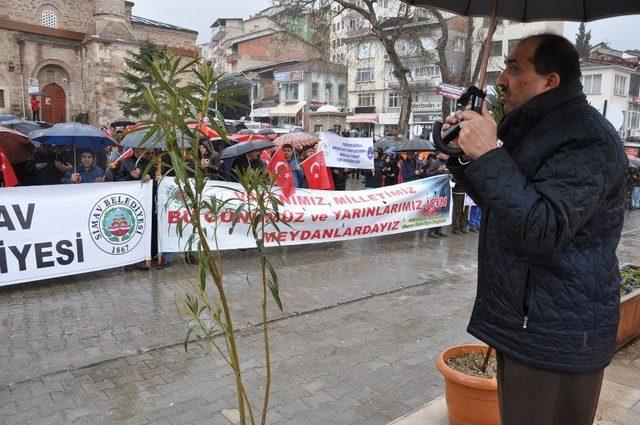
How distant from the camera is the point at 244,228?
8.52 meters

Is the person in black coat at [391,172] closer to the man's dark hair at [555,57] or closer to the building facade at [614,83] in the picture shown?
the man's dark hair at [555,57]

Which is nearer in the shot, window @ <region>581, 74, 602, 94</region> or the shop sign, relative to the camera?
window @ <region>581, 74, 602, 94</region>

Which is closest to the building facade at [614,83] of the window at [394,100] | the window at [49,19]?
the window at [394,100]

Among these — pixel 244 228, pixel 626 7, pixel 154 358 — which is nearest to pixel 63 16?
pixel 244 228

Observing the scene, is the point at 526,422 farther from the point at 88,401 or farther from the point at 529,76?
the point at 88,401

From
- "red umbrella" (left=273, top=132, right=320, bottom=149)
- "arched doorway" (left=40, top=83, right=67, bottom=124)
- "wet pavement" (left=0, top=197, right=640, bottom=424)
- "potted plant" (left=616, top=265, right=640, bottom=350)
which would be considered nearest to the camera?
"wet pavement" (left=0, top=197, right=640, bottom=424)

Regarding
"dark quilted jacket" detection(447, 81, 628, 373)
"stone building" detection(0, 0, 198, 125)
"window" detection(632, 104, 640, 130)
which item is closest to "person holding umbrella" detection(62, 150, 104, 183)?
"dark quilted jacket" detection(447, 81, 628, 373)

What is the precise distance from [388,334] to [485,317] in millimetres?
3764

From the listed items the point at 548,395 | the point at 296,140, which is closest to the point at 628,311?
the point at 548,395

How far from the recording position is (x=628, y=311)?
4719mm

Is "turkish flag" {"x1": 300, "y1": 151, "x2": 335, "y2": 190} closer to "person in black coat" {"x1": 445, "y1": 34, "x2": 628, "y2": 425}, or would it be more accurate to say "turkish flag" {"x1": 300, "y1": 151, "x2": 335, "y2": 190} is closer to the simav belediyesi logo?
the simav belediyesi logo

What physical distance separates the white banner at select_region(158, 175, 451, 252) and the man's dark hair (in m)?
6.05

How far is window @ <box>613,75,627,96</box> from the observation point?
49.0 meters

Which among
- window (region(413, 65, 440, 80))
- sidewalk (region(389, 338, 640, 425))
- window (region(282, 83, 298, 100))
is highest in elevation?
window (region(413, 65, 440, 80))
